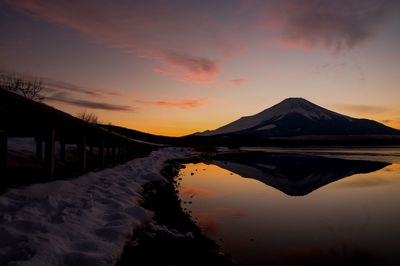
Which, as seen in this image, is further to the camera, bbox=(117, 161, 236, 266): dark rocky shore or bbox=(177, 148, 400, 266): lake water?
bbox=(177, 148, 400, 266): lake water

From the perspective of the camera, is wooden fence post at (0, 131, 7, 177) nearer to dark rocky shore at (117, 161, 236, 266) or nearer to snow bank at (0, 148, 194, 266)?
snow bank at (0, 148, 194, 266)

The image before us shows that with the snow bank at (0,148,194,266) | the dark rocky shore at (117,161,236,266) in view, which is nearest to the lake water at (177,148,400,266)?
the dark rocky shore at (117,161,236,266)

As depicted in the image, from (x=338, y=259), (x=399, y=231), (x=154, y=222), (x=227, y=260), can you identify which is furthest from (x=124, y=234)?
(x=399, y=231)

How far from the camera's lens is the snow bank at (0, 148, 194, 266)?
17.4 feet

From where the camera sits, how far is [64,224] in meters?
6.88

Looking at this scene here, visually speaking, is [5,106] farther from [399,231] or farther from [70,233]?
[399,231]

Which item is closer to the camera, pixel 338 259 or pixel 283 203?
pixel 338 259

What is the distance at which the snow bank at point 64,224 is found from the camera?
5.30m

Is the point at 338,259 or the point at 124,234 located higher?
the point at 124,234

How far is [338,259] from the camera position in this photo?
695 cm

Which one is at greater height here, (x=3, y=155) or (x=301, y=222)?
(x=3, y=155)

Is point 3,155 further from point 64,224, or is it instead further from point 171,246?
point 171,246

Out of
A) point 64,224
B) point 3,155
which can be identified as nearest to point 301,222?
point 64,224

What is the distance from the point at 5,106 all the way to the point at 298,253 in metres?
8.85
